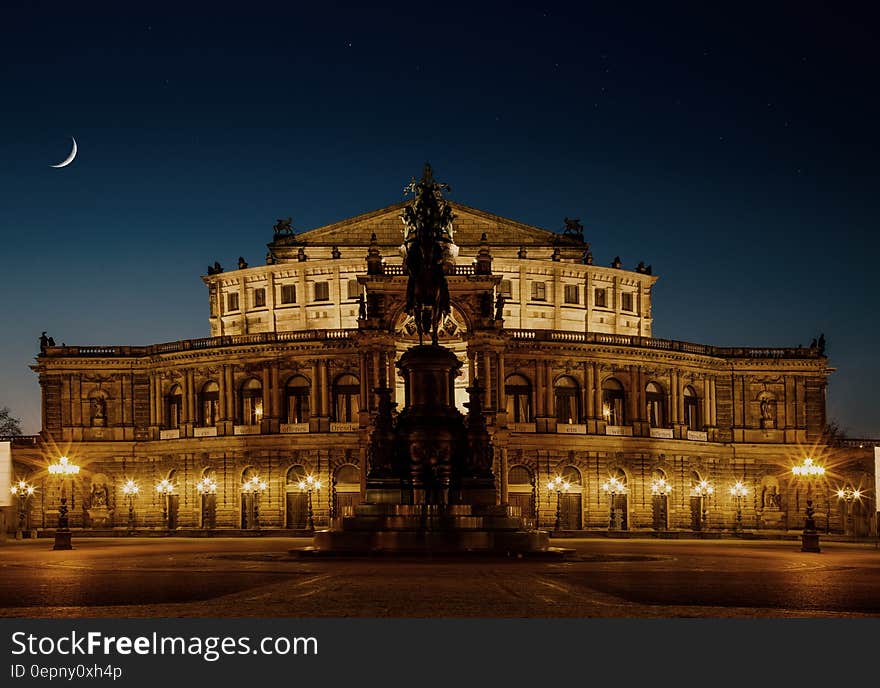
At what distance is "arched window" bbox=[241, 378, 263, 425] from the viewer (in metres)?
103

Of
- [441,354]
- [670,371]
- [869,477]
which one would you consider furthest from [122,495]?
[441,354]

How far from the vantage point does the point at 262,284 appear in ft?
373

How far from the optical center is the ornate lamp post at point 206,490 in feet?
334

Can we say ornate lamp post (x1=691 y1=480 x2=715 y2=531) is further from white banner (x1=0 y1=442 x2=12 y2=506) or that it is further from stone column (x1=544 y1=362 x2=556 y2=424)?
white banner (x1=0 y1=442 x2=12 y2=506)

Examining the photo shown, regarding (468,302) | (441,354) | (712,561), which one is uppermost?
(468,302)

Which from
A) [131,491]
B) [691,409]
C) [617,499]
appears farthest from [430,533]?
[691,409]

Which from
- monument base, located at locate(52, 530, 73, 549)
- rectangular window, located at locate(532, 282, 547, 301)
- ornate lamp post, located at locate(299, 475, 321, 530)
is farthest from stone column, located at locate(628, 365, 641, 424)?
monument base, located at locate(52, 530, 73, 549)

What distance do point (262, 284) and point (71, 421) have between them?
1906 cm

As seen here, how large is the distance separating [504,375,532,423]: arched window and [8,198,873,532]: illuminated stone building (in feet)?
0.34

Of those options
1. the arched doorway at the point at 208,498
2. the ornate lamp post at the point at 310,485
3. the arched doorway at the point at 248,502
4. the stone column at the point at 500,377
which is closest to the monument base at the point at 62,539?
the ornate lamp post at the point at 310,485

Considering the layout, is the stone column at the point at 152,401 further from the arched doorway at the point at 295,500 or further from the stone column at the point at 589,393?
the stone column at the point at 589,393

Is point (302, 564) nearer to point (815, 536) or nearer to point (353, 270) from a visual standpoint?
point (815, 536)

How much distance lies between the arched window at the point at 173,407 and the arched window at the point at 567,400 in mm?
29300

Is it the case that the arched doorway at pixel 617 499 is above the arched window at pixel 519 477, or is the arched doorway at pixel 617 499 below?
below
